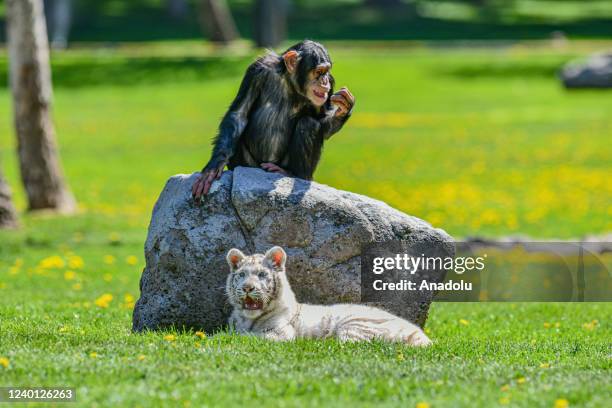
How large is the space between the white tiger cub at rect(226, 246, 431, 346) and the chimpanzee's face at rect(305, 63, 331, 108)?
1.56 m

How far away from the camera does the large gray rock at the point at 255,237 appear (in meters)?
8.91

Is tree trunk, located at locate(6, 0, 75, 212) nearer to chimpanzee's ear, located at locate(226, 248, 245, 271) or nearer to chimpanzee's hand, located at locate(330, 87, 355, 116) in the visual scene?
chimpanzee's hand, located at locate(330, 87, 355, 116)

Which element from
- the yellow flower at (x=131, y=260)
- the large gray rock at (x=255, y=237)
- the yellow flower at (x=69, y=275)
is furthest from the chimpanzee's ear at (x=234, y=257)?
the yellow flower at (x=131, y=260)

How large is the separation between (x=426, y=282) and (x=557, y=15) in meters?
51.8

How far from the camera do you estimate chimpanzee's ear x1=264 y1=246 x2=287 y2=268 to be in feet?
27.3

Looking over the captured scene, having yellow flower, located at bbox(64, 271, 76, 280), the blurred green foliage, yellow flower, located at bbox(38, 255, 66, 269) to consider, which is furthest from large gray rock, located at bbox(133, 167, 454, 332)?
the blurred green foliage

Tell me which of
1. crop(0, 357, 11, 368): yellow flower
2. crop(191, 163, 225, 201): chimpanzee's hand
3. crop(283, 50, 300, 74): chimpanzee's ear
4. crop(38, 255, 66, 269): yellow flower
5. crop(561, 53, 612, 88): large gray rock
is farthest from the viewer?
crop(561, 53, 612, 88): large gray rock

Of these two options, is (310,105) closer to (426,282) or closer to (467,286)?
(426,282)

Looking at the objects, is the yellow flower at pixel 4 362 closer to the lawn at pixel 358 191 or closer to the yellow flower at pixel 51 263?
the lawn at pixel 358 191

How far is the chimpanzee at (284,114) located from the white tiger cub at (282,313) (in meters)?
1.24

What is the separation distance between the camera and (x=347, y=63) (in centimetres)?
3953

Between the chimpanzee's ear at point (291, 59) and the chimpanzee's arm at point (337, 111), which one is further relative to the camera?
the chimpanzee's arm at point (337, 111)

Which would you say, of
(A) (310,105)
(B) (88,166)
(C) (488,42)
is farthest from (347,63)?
(A) (310,105)

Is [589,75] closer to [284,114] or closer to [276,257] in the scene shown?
[284,114]
